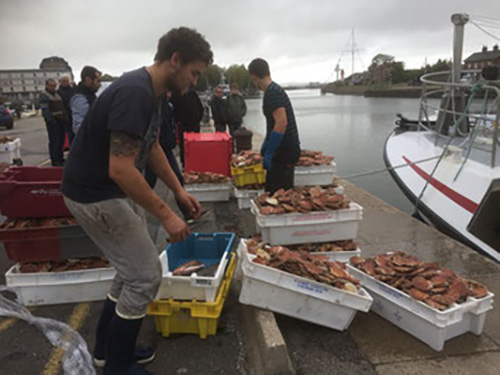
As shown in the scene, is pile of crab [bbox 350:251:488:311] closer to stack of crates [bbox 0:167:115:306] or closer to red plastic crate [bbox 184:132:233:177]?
stack of crates [bbox 0:167:115:306]

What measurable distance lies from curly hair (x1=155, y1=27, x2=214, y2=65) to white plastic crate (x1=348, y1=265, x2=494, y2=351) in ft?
7.34

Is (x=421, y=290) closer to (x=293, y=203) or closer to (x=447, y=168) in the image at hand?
(x=293, y=203)

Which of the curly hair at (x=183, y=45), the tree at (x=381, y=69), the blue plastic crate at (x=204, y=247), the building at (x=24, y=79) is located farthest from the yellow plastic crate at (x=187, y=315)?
the building at (x=24, y=79)

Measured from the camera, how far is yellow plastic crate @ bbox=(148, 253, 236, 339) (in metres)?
2.77

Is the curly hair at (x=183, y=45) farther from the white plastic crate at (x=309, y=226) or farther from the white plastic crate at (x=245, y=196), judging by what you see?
the white plastic crate at (x=245, y=196)

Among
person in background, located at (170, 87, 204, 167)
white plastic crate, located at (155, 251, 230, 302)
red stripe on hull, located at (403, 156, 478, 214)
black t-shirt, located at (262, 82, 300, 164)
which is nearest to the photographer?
white plastic crate, located at (155, 251, 230, 302)

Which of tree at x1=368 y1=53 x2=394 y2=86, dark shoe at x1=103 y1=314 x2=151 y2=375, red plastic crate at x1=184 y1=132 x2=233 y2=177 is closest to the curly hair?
dark shoe at x1=103 y1=314 x2=151 y2=375

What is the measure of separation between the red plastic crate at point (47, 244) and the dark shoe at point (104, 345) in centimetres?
88

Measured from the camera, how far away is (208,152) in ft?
22.9

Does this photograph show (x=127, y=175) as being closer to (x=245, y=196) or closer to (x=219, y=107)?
(x=245, y=196)

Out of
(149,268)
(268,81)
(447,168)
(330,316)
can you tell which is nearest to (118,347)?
(149,268)

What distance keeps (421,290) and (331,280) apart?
678 millimetres

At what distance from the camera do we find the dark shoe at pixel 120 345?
2.20 metres

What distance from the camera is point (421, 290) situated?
2.81 meters
